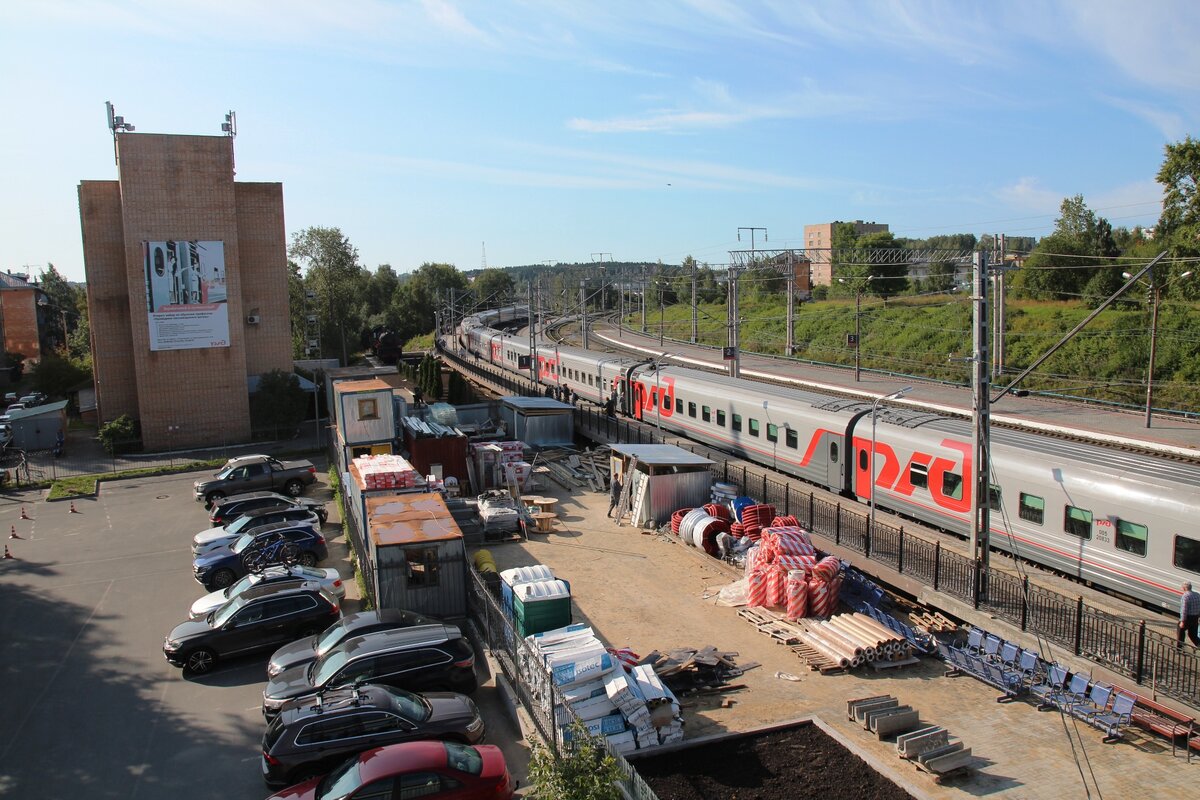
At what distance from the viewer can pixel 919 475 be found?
18.6 metres

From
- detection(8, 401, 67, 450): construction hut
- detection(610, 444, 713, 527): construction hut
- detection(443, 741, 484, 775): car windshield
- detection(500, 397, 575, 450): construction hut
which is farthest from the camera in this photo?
detection(8, 401, 67, 450): construction hut

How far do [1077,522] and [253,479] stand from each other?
78.8ft

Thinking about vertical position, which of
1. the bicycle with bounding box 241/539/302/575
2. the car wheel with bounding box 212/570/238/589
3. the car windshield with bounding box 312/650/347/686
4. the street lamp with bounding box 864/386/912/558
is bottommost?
the car wheel with bounding box 212/570/238/589

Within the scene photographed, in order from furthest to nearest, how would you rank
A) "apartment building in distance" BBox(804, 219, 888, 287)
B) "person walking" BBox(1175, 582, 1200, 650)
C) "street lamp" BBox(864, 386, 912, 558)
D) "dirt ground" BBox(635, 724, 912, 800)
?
"apartment building in distance" BBox(804, 219, 888, 287), "street lamp" BBox(864, 386, 912, 558), "person walking" BBox(1175, 582, 1200, 650), "dirt ground" BBox(635, 724, 912, 800)

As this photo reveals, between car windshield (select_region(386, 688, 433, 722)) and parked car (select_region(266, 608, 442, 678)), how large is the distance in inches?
83.5

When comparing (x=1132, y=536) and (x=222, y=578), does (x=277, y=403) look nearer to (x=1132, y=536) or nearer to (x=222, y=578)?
(x=222, y=578)

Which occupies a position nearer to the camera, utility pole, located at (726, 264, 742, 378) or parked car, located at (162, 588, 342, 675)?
parked car, located at (162, 588, 342, 675)

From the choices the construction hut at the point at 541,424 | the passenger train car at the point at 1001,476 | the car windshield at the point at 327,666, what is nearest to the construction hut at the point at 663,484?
the passenger train car at the point at 1001,476

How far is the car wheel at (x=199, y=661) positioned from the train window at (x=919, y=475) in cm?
1462

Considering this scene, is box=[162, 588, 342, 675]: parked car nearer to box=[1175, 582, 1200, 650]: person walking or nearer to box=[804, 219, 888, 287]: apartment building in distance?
box=[1175, 582, 1200, 650]: person walking

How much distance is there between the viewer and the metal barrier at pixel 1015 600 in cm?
1108

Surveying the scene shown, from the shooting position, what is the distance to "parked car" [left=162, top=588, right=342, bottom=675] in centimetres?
1444

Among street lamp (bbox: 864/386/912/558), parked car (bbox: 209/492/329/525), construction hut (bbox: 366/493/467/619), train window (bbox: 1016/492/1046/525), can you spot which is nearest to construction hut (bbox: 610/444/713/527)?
street lamp (bbox: 864/386/912/558)

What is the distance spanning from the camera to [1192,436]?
24.8 m
